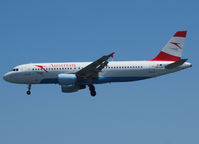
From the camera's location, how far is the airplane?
49.4 m

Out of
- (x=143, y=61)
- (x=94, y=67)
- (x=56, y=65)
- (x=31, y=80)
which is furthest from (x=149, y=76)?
(x=31, y=80)

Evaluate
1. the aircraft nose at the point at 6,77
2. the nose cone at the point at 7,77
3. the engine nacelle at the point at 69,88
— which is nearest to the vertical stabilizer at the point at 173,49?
the engine nacelle at the point at 69,88

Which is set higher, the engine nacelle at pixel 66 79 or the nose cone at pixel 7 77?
the nose cone at pixel 7 77

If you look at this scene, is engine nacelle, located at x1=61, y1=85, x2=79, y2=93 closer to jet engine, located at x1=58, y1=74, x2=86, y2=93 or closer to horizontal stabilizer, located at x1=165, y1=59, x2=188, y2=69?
jet engine, located at x1=58, y1=74, x2=86, y2=93

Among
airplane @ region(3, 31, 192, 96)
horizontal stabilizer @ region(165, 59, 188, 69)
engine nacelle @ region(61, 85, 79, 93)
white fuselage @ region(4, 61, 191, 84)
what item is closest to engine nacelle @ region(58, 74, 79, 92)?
airplane @ region(3, 31, 192, 96)

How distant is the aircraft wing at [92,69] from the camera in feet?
158

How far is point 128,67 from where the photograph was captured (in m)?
50.2

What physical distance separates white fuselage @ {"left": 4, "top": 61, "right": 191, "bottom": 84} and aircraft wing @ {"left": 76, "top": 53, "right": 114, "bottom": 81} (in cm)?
91

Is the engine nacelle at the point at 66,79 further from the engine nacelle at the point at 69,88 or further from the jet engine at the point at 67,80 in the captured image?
the engine nacelle at the point at 69,88

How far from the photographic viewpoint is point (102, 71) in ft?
167

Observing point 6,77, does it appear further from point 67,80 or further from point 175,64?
point 175,64

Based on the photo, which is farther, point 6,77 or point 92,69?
point 6,77

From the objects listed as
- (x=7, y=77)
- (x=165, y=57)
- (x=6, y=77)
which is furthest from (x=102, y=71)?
(x=6, y=77)

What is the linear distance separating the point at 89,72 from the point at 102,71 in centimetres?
203
